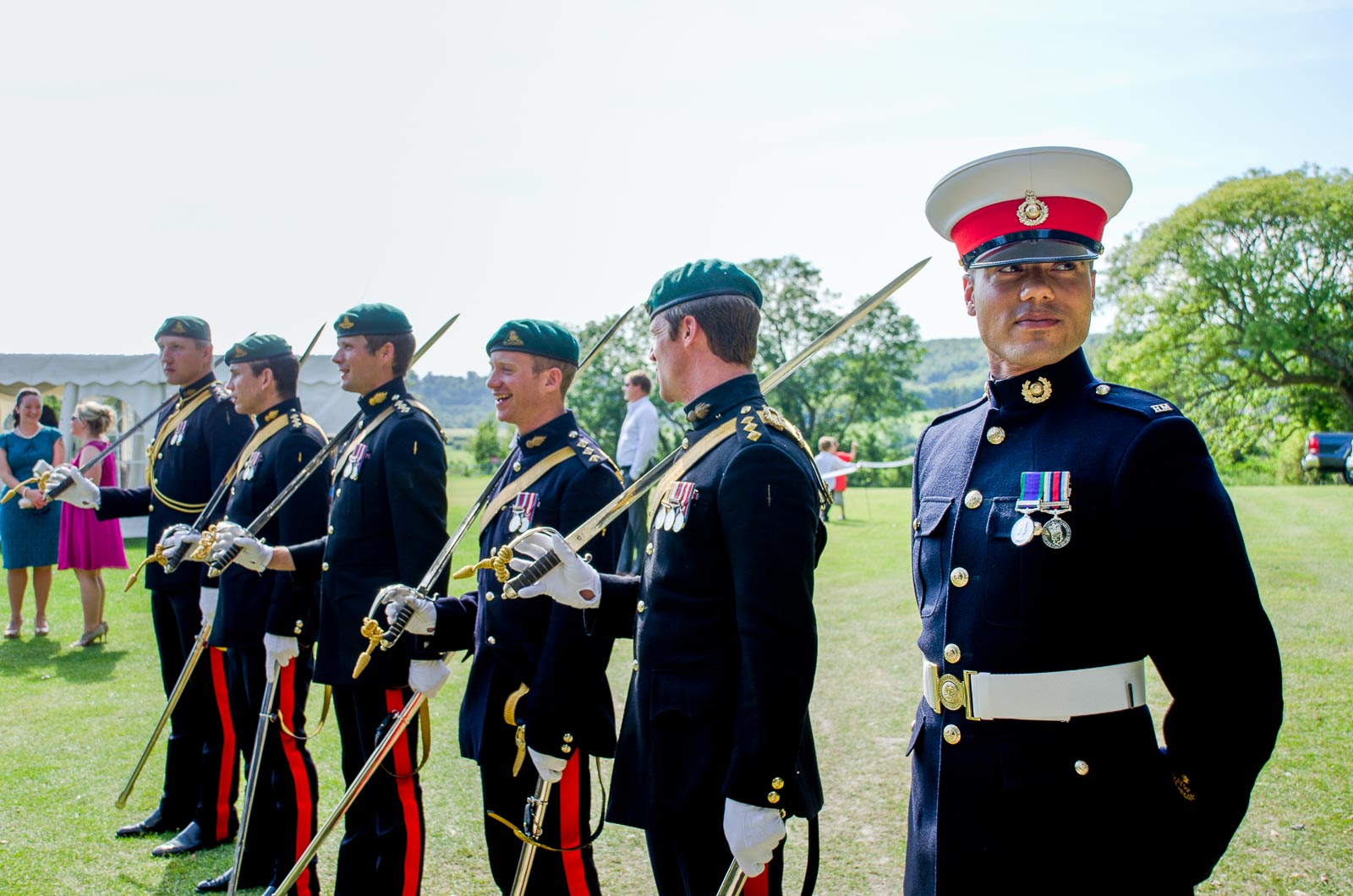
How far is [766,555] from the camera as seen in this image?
2455 mm

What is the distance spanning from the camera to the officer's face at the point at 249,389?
5031mm

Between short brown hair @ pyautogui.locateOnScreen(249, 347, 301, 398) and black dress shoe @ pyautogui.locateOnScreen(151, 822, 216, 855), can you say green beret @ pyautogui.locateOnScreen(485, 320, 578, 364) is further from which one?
black dress shoe @ pyautogui.locateOnScreen(151, 822, 216, 855)

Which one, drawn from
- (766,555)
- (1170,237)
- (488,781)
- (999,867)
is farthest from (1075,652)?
(1170,237)

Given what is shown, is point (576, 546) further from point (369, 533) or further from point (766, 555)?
point (369, 533)

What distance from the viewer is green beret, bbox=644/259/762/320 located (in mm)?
2871

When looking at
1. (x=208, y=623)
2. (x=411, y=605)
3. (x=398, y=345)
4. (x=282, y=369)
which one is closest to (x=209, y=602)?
(x=208, y=623)

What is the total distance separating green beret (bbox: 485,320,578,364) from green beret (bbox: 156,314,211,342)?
9.01ft

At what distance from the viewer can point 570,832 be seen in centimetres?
→ 337

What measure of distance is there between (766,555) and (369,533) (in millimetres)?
2205

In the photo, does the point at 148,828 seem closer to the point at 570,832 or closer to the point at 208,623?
the point at 208,623

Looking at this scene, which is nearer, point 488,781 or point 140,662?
point 488,781

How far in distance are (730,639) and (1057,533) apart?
89 centimetres

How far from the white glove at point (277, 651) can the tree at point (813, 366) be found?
4778 cm

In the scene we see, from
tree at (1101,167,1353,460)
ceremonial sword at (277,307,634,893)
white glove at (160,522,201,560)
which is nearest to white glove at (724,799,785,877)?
ceremonial sword at (277,307,634,893)
